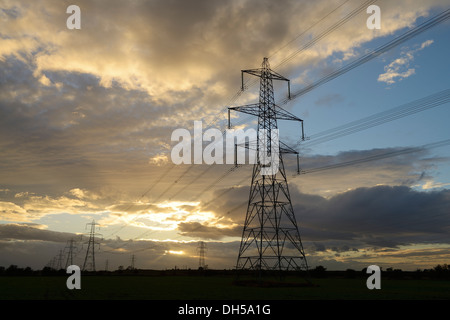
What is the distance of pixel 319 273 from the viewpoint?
465 feet

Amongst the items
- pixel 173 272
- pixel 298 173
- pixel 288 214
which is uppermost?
pixel 298 173

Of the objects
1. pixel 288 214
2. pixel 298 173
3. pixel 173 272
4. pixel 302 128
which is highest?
pixel 302 128
